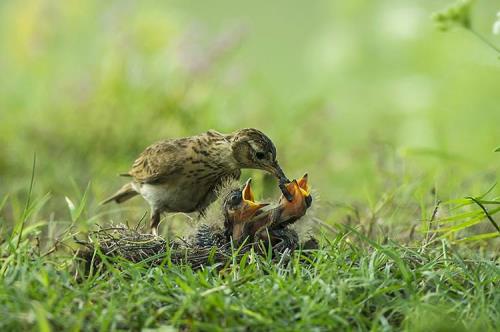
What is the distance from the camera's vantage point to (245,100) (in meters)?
9.70

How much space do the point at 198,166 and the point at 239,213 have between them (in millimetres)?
927

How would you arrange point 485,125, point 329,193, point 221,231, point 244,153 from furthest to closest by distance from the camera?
point 485,125
point 329,193
point 244,153
point 221,231

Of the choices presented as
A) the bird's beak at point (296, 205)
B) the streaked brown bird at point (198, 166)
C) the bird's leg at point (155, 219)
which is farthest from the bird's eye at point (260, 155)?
the bird's leg at point (155, 219)

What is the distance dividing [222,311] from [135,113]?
208 inches

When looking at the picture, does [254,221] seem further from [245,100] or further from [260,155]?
[245,100]

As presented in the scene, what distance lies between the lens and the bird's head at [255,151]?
18.6 feet

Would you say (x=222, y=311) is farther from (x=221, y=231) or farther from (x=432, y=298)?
(x=221, y=231)

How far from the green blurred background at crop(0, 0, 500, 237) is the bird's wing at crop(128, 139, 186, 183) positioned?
520mm

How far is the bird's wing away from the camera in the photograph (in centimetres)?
600

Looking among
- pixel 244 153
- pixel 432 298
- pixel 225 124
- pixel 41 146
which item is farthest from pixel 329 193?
pixel 432 298

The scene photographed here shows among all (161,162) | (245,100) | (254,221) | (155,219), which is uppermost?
(254,221)

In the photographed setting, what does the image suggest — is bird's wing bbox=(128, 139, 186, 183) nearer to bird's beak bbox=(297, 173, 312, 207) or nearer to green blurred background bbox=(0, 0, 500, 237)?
green blurred background bbox=(0, 0, 500, 237)

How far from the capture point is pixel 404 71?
38.4ft

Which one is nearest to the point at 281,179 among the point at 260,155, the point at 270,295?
the point at 260,155
